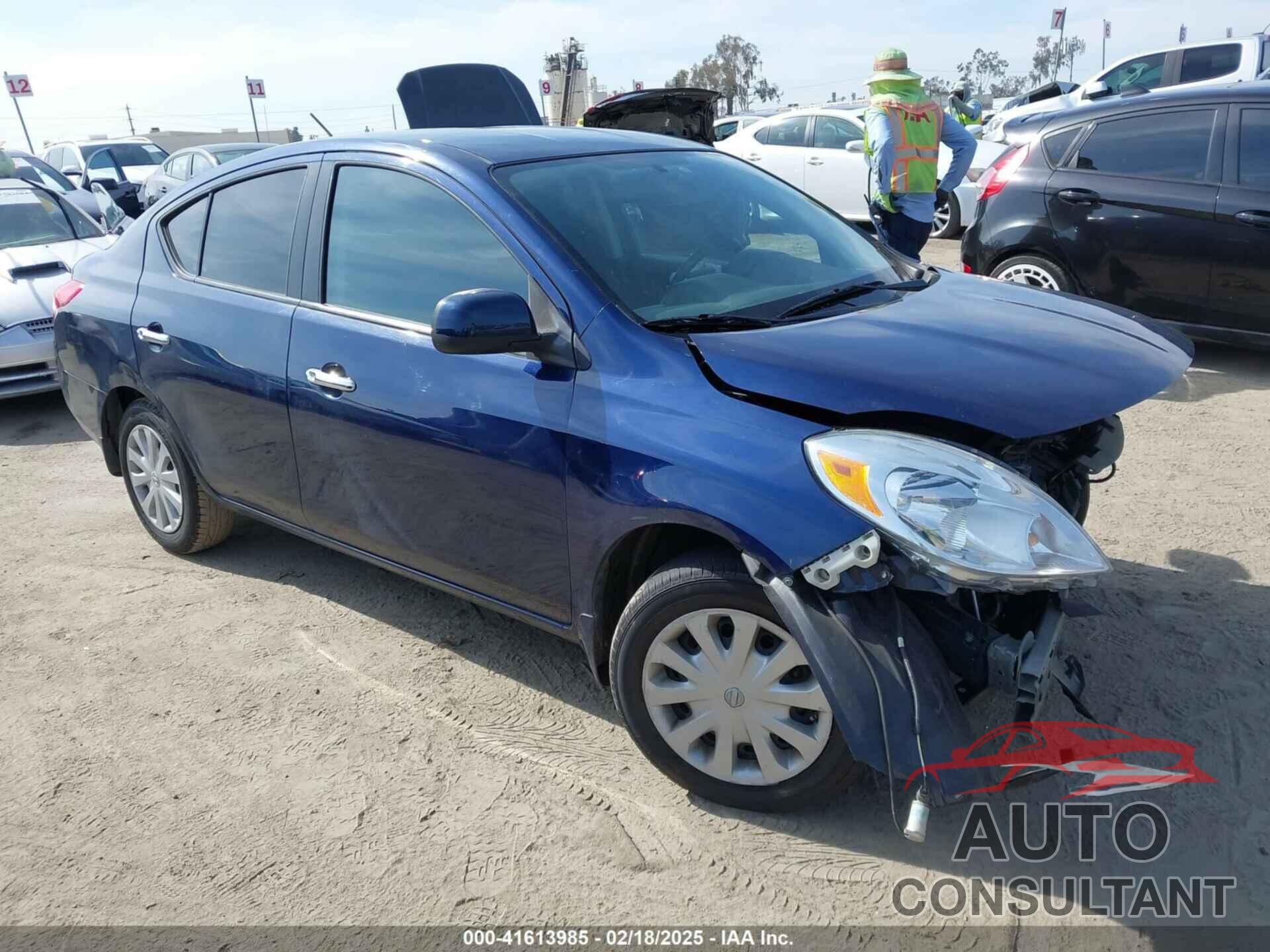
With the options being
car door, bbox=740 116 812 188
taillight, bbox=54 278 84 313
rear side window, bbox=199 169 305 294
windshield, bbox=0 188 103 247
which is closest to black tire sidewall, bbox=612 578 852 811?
rear side window, bbox=199 169 305 294

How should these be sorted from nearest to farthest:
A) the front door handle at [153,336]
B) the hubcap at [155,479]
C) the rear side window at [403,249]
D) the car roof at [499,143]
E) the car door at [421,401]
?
the car door at [421,401] < the rear side window at [403,249] < the car roof at [499,143] < the front door handle at [153,336] < the hubcap at [155,479]

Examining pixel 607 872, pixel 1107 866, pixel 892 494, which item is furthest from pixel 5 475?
pixel 1107 866

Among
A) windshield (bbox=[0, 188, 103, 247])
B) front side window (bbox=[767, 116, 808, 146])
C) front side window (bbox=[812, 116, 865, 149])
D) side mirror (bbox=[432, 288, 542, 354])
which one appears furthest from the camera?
front side window (bbox=[767, 116, 808, 146])

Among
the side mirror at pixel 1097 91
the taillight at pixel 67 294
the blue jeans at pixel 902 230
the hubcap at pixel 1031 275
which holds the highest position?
the side mirror at pixel 1097 91

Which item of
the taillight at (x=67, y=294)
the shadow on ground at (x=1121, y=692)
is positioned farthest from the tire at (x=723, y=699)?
the taillight at (x=67, y=294)

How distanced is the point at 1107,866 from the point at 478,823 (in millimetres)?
1594

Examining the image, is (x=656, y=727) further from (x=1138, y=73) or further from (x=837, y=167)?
(x=1138, y=73)

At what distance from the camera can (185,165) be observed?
566 inches

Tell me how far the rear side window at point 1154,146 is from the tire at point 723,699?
5225 mm

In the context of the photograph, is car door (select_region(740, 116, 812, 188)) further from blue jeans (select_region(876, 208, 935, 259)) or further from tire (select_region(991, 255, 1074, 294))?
tire (select_region(991, 255, 1074, 294))

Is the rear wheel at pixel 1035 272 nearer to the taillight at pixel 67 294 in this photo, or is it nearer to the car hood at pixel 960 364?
the car hood at pixel 960 364

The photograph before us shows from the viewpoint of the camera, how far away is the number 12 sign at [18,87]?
1093 inches

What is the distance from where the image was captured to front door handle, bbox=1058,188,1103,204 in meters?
6.52

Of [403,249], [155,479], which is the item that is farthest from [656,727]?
[155,479]
